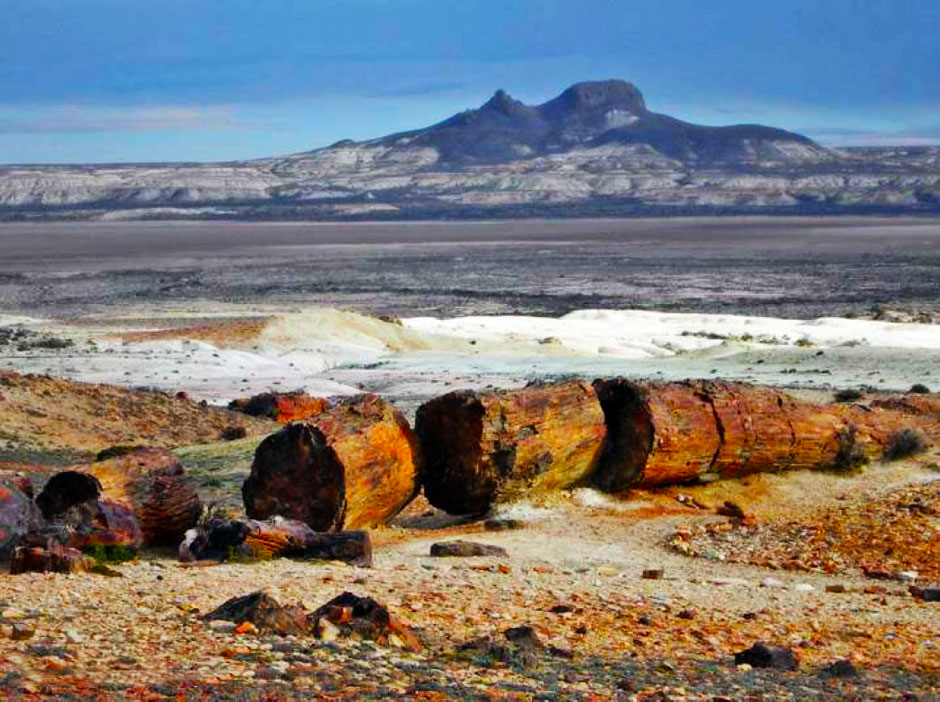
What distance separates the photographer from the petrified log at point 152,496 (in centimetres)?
1171

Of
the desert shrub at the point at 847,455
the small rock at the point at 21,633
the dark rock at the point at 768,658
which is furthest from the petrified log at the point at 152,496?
the desert shrub at the point at 847,455

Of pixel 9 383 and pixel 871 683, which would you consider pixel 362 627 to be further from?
pixel 9 383

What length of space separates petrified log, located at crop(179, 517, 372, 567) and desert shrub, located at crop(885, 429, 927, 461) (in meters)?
6.35

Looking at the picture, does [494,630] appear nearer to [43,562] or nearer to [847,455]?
[43,562]

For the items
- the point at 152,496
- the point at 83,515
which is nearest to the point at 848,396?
the point at 152,496

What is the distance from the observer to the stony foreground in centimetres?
716

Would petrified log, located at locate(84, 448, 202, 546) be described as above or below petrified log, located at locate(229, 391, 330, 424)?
above

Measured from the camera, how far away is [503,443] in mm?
13289

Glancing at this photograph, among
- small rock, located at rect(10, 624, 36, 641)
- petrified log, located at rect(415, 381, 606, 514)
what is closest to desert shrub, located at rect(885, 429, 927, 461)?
petrified log, located at rect(415, 381, 606, 514)

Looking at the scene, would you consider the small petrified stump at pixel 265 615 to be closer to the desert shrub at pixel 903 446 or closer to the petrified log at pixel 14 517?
the petrified log at pixel 14 517

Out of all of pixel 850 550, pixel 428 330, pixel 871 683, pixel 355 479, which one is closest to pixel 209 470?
pixel 355 479

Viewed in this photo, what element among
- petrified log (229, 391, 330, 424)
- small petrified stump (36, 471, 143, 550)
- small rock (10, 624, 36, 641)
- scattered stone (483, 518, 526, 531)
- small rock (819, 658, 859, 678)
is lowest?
petrified log (229, 391, 330, 424)

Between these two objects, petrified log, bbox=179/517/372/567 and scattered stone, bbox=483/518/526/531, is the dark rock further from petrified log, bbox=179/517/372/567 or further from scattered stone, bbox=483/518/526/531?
scattered stone, bbox=483/518/526/531

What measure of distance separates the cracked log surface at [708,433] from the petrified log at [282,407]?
8525 mm
